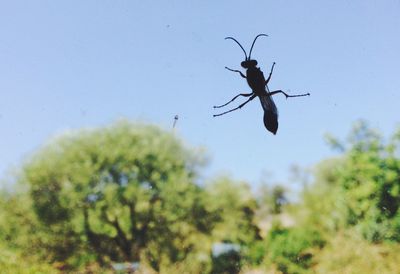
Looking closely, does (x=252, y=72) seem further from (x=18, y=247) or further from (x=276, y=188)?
(x=276, y=188)

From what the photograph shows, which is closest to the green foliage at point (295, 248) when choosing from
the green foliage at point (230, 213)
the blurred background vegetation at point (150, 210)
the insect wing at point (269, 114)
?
the blurred background vegetation at point (150, 210)

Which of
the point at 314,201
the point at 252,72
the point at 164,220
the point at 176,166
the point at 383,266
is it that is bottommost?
the point at 252,72

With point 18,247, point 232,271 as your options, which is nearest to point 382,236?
point 232,271

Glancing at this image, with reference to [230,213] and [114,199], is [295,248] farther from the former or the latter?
[114,199]

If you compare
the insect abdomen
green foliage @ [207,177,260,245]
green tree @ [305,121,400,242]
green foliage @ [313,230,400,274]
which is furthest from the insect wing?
green foliage @ [207,177,260,245]

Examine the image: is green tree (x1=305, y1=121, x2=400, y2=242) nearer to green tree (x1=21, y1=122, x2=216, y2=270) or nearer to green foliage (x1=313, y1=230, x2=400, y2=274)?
green foliage (x1=313, y1=230, x2=400, y2=274)

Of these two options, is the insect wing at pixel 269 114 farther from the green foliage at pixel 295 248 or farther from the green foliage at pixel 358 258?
the green foliage at pixel 295 248
